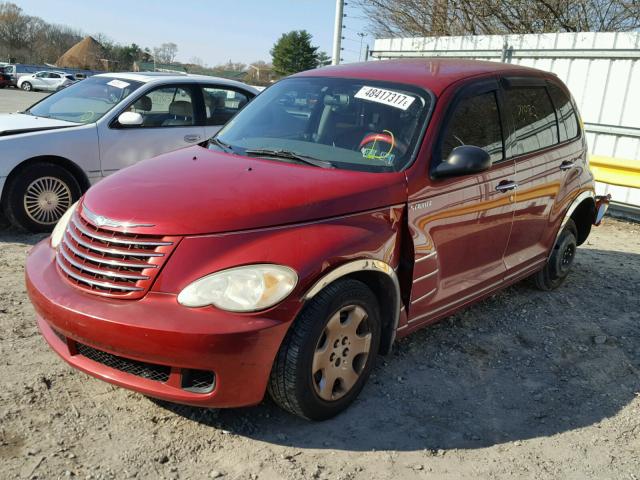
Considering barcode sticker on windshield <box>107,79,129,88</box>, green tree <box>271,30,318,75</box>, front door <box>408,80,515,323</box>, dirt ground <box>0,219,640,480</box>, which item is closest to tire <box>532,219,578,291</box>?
dirt ground <box>0,219,640,480</box>

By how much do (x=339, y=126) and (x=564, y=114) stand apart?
2.25m

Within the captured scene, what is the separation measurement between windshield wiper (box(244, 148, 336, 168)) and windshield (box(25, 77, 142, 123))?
353cm

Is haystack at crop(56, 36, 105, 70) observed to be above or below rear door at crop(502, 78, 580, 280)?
below

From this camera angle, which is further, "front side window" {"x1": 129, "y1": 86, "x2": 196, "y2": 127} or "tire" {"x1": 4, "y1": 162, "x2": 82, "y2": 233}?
"front side window" {"x1": 129, "y1": 86, "x2": 196, "y2": 127}

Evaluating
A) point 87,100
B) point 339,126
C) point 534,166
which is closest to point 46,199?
point 87,100

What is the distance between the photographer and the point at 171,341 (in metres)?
2.49

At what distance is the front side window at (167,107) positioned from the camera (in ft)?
21.6

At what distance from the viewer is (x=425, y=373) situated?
365cm

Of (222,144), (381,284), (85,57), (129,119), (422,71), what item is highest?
(422,71)

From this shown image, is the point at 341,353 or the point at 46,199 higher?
the point at 341,353

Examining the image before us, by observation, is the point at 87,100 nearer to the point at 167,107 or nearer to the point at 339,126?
the point at 167,107

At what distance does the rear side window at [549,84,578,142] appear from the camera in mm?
4730

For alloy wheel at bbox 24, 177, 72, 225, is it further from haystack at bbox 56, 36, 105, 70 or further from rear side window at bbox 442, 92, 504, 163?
haystack at bbox 56, 36, 105, 70

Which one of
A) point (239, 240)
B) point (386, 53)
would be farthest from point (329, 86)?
point (386, 53)
